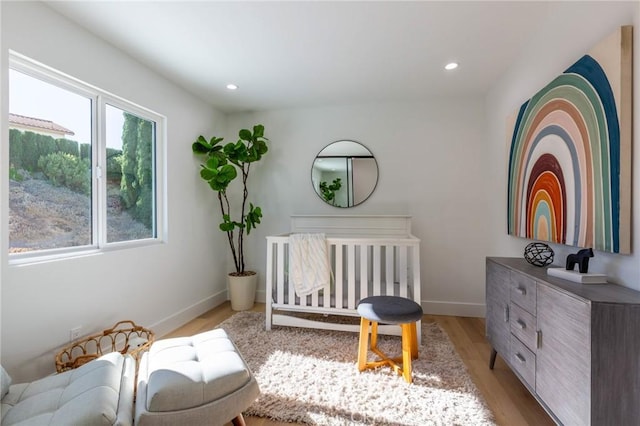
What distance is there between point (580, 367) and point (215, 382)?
4.85ft

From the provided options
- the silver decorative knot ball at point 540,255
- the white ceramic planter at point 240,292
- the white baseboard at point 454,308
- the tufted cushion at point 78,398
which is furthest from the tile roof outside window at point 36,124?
the white baseboard at point 454,308

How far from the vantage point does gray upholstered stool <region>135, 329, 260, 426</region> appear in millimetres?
1146

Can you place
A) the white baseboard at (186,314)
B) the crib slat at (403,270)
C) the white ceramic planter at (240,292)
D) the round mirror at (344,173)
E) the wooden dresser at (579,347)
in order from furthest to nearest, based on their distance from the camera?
the round mirror at (344,173), the white ceramic planter at (240,292), the white baseboard at (186,314), the crib slat at (403,270), the wooden dresser at (579,347)

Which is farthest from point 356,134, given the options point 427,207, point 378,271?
point 378,271

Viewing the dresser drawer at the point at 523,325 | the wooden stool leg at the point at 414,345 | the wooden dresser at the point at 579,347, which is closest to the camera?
the wooden dresser at the point at 579,347

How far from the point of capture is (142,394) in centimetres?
121

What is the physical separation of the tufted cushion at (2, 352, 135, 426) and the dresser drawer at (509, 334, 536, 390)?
1822 mm

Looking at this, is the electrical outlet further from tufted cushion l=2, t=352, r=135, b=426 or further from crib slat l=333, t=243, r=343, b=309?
crib slat l=333, t=243, r=343, b=309

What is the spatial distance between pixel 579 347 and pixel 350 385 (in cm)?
118

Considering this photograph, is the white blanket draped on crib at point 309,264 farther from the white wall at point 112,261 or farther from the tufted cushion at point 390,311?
the white wall at point 112,261

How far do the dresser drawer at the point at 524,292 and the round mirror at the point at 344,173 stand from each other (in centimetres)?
181

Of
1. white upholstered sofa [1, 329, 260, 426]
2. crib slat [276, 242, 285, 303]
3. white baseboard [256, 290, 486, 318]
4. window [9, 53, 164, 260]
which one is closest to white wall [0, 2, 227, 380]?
window [9, 53, 164, 260]

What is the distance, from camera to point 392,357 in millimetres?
2072

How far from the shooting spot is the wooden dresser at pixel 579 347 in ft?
3.22
